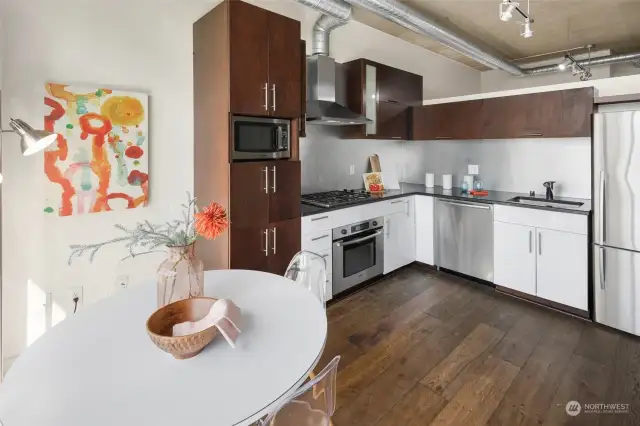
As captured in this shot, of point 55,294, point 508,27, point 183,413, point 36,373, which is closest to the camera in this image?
point 183,413

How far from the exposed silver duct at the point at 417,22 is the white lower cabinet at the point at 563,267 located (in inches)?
90.4

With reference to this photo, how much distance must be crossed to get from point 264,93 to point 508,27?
→ 3.41 m

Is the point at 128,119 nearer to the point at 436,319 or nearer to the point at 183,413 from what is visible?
the point at 183,413

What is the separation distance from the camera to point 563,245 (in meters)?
3.02

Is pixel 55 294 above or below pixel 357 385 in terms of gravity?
above

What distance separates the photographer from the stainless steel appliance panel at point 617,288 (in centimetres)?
264

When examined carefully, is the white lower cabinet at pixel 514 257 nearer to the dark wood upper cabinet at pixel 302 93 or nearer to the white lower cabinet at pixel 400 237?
the white lower cabinet at pixel 400 237

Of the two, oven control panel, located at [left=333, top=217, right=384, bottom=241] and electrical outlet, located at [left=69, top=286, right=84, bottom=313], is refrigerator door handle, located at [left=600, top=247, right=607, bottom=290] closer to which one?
oven control panel, located at [left=333, top=217, right=384, bottom=241]

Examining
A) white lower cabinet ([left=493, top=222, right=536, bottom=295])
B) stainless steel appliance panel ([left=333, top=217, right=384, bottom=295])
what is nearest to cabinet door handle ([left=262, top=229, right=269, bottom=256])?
stainless steel appliance panel ([left=333, top=217, right=384, bottom=295])

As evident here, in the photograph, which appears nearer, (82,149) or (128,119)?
(82,149)

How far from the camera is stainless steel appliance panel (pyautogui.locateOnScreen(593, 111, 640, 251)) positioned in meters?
2.58

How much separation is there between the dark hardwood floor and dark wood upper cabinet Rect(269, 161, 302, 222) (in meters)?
0.99

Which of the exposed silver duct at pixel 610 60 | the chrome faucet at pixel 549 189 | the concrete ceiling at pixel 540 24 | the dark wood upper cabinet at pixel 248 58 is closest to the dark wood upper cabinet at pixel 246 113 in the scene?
the dark wood upper cabinet at pixel 248 58

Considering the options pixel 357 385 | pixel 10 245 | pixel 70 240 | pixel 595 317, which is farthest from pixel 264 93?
pixel 595 317
